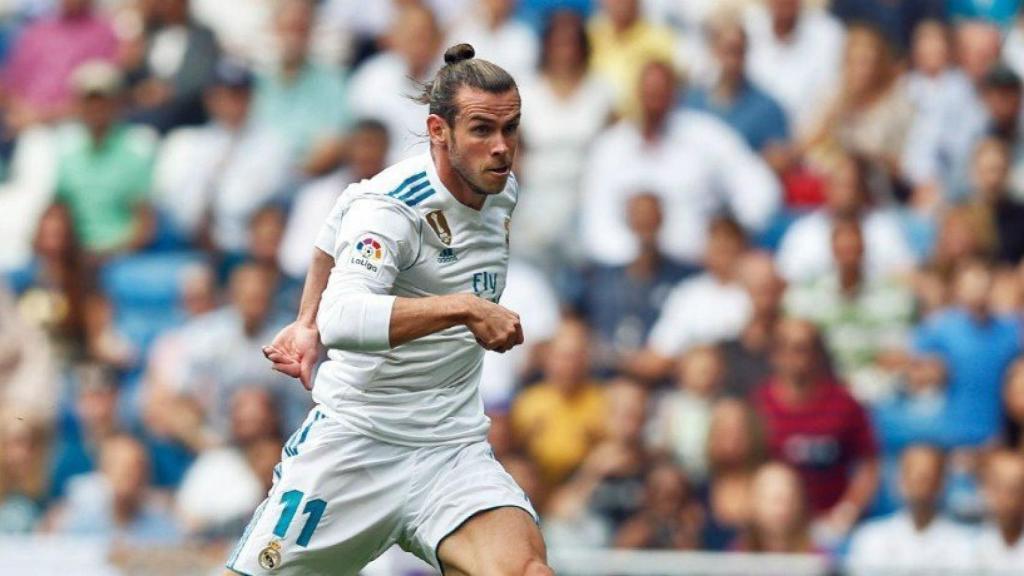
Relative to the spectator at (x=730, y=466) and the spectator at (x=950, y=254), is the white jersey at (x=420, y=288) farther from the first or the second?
the spectator at (x=950, y=254)

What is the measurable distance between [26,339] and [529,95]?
3.73 m

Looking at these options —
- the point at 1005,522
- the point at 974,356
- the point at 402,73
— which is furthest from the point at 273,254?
the point at 1005,522

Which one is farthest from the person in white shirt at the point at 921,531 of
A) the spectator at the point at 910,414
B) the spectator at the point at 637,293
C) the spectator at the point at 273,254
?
the spectator at the point at 273,254

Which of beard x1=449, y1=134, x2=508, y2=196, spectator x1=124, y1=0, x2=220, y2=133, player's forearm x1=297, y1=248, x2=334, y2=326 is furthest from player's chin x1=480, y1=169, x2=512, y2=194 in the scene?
spectator x1=124, y1=0, x2=220, y2=133

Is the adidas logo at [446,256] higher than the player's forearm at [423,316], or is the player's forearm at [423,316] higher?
the adidas logo at [446,256]

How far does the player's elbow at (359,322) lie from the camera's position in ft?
20.4

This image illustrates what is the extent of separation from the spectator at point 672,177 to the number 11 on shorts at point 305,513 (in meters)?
5.51

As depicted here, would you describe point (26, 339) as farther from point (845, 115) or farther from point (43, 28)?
point (845, 115)

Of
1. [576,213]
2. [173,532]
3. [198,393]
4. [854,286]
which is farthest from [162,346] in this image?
[854,286]

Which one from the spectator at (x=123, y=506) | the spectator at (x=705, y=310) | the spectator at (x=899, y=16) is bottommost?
the spectator at (x=123, y=506)

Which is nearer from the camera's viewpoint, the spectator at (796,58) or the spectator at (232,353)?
the spectator at (232,353)

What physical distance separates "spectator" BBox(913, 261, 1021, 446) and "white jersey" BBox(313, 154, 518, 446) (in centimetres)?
462

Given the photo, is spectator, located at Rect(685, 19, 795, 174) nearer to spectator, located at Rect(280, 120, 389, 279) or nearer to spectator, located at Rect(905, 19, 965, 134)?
spectator, located at Rect(905, 19, 965, 134)

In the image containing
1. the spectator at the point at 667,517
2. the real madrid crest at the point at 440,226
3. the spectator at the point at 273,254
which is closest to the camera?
the real madrid crest at the point at 440,226
